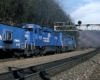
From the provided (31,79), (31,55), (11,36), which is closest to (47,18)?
(31,55)

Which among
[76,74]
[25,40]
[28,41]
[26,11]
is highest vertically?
[26,11]

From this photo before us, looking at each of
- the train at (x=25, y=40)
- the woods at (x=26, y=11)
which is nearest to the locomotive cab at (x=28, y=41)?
the train at (x=25, y=40)

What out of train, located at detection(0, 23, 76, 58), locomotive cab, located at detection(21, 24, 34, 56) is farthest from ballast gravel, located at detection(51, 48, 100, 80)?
locomotive cab, located at detection(21, 24, 34, 56)

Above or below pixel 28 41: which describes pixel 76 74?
below

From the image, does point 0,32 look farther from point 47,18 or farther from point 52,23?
point 52,23

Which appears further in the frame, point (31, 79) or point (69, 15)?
point (69, 15)

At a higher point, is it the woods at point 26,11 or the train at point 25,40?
the woods at point 26,11

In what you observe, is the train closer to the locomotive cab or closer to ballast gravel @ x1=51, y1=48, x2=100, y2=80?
the locomotive cab

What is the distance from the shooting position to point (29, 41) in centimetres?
2641

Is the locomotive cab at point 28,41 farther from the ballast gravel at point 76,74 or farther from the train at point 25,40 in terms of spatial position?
the ballast gravel at point 76,74

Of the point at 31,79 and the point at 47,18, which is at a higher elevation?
the point at 47,18

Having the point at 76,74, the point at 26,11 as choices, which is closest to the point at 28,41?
the point at 76,74

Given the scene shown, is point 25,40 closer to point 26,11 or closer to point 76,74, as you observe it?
point 76,74

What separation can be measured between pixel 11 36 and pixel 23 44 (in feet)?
9.44
